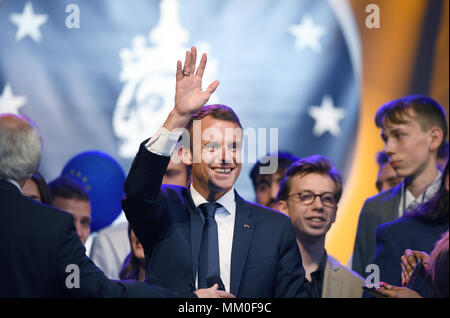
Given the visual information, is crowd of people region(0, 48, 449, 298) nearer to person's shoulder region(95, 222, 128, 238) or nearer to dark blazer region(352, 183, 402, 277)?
dark blazer region(352, 183, 402, 277)

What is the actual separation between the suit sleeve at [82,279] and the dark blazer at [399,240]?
1.30 metres

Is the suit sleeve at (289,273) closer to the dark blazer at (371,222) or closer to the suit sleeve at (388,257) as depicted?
the suit sleeve at (388,257)

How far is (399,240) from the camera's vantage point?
325cm

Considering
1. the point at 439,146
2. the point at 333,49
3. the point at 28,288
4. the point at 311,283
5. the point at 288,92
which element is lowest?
the point at 311,283

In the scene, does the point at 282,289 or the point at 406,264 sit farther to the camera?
→ the point at 406,264

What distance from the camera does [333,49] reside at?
5.29 metres

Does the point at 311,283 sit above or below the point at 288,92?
below

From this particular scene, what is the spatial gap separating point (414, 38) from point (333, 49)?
0.73m

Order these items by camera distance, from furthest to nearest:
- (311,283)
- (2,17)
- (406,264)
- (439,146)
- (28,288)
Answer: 1. (2,17)
2. (439,146)
3. (311,283)
4. (406,264)
5. (28,288)

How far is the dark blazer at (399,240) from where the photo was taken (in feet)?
10.5

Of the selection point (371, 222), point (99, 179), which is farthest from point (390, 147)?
point (99, 179)

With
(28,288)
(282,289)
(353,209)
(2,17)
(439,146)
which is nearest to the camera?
(28,288)
